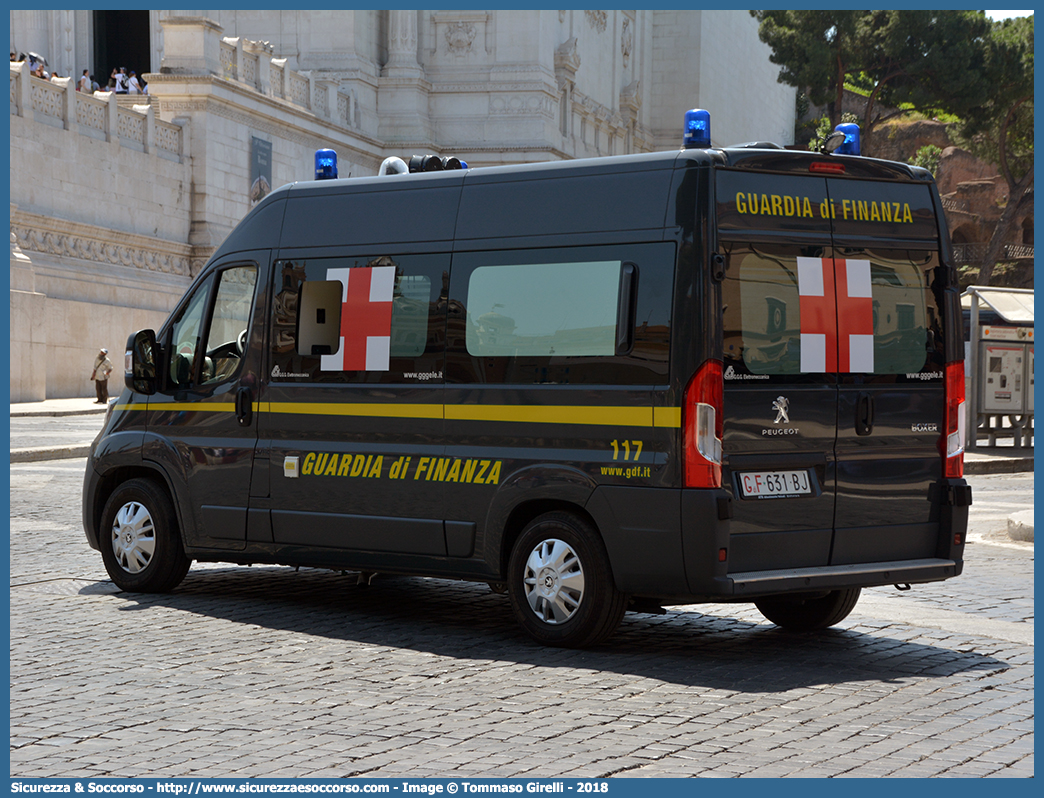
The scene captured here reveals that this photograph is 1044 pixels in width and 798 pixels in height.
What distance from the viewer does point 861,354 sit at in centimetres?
752

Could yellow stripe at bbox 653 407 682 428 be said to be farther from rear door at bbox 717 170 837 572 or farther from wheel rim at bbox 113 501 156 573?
wheel rim at bbox 113 501 156 573

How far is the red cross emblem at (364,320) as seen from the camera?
8.14 meters

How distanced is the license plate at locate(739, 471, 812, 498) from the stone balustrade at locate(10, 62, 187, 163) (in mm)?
28739

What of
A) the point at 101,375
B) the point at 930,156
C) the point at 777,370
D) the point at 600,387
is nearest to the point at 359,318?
the point at 600,387

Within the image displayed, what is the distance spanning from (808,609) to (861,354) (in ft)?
5.01

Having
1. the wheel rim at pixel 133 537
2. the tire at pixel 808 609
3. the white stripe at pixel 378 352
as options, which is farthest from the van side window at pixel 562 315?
the wheel rim at pixel 133 537

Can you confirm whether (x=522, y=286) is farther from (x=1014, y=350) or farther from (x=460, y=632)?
(x=1014, y=350)

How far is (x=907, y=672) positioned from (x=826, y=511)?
857 mm

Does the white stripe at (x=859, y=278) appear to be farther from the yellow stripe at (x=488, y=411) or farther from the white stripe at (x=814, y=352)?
the yellow stripe at (x=488, y=411)

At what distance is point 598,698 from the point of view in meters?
6.32

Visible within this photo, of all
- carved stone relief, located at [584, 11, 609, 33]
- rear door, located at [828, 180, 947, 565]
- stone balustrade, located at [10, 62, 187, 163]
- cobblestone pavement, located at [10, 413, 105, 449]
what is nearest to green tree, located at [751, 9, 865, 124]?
carved stone relief, located at [584, 11, 609, 33]

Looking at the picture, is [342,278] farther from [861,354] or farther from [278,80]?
[278,80]

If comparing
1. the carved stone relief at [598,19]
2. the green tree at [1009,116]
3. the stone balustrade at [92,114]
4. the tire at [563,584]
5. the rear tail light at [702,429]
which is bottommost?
the tire at [563,584]

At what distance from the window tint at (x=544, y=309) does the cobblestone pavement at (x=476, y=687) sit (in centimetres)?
151
